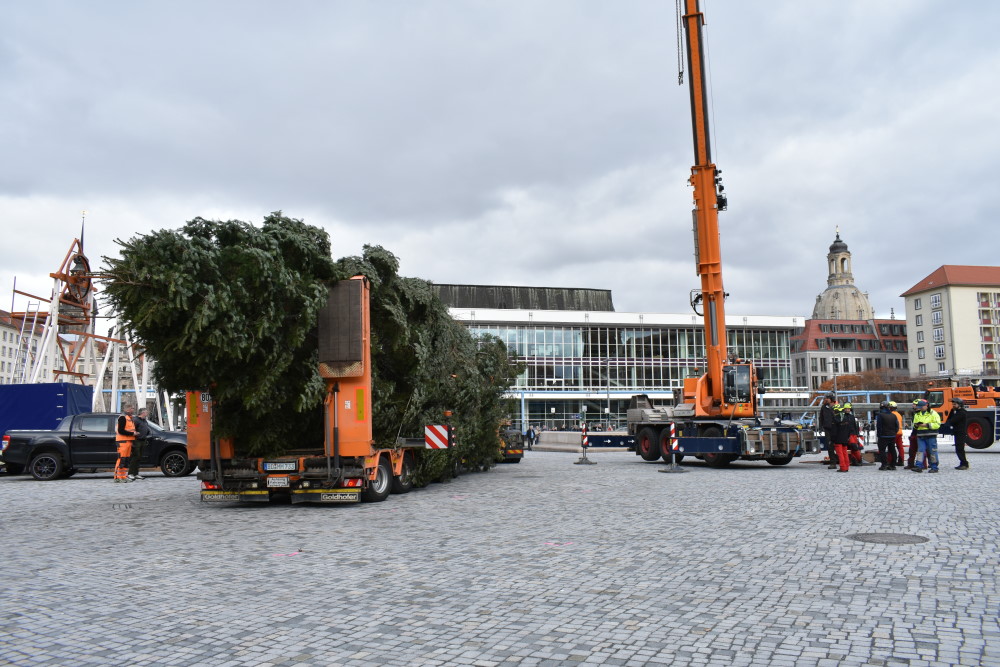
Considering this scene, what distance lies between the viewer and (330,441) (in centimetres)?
1247

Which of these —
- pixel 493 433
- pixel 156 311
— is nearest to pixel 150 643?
pixel 156 311

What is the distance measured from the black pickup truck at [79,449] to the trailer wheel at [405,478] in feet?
26.6

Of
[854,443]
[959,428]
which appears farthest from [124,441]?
[959,428]

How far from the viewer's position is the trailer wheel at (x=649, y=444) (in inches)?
960

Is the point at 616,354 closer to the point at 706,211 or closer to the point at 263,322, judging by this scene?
the point at 706,211

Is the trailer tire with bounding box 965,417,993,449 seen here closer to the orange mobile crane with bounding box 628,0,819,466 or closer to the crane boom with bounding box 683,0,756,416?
the orange mobile crane with bounding box 628,0,819,466

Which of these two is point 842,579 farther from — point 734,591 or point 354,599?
point 354,599

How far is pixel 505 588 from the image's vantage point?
6.46 metres

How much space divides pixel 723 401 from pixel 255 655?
18.5 m

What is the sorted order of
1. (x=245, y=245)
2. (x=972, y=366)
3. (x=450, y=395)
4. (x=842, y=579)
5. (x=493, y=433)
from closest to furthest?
(x=842, y=579) < (x=245, y=245) < (x=450, y=395) < (x=493, y=433) < (x=972, y=366)

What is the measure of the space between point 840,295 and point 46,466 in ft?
565

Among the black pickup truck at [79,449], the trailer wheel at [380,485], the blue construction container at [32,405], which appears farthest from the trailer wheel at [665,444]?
the blue construction container at [32,405]

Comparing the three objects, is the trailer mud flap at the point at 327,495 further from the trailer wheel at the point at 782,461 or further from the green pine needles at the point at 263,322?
the trailer wheel at the point at 782,461

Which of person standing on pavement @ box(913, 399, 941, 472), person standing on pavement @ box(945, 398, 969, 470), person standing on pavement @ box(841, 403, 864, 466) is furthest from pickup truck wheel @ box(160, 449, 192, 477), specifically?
person standing on pavement @ box(945, 398, 969, 470)
